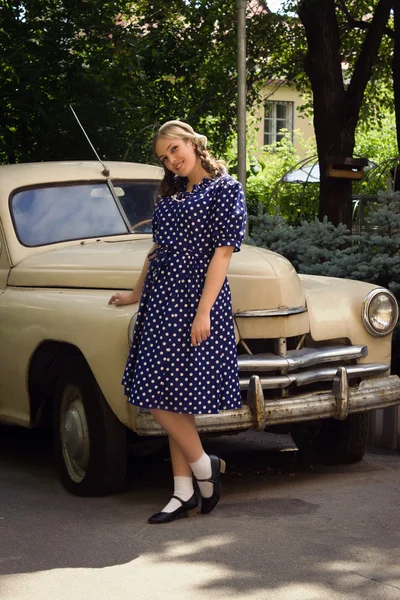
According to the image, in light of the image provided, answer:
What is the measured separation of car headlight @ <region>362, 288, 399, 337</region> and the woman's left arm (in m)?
Result: 1.33

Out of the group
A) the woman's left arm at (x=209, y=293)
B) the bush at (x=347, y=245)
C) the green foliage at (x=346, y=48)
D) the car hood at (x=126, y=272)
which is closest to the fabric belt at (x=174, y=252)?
the woman's left arm at (x=209, y=293)

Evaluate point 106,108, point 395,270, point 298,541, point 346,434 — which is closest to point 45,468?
point 346,434

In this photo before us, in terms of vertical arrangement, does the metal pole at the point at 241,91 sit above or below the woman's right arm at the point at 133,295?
above

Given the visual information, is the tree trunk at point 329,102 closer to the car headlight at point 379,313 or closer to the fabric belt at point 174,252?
the car headlight at point 379,313

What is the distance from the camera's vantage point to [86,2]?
40.3ft

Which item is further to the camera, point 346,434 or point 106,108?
point 106,108

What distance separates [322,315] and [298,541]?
145 centimetres

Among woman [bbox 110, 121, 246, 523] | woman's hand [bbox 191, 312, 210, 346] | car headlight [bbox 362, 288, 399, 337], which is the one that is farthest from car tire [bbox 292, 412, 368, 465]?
woman's hand [bbox 191, 312, 210, 346]

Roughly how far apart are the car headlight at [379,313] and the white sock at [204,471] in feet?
4.26

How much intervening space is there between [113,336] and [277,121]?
34.5 m

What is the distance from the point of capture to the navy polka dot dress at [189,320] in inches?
195

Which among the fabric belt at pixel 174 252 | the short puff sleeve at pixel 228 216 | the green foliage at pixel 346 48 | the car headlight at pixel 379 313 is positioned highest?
the green foliage at pixel 346 48

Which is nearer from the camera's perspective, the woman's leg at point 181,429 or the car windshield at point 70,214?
the woman's leg at point 181,429

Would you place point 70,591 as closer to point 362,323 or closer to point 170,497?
point 170,497
